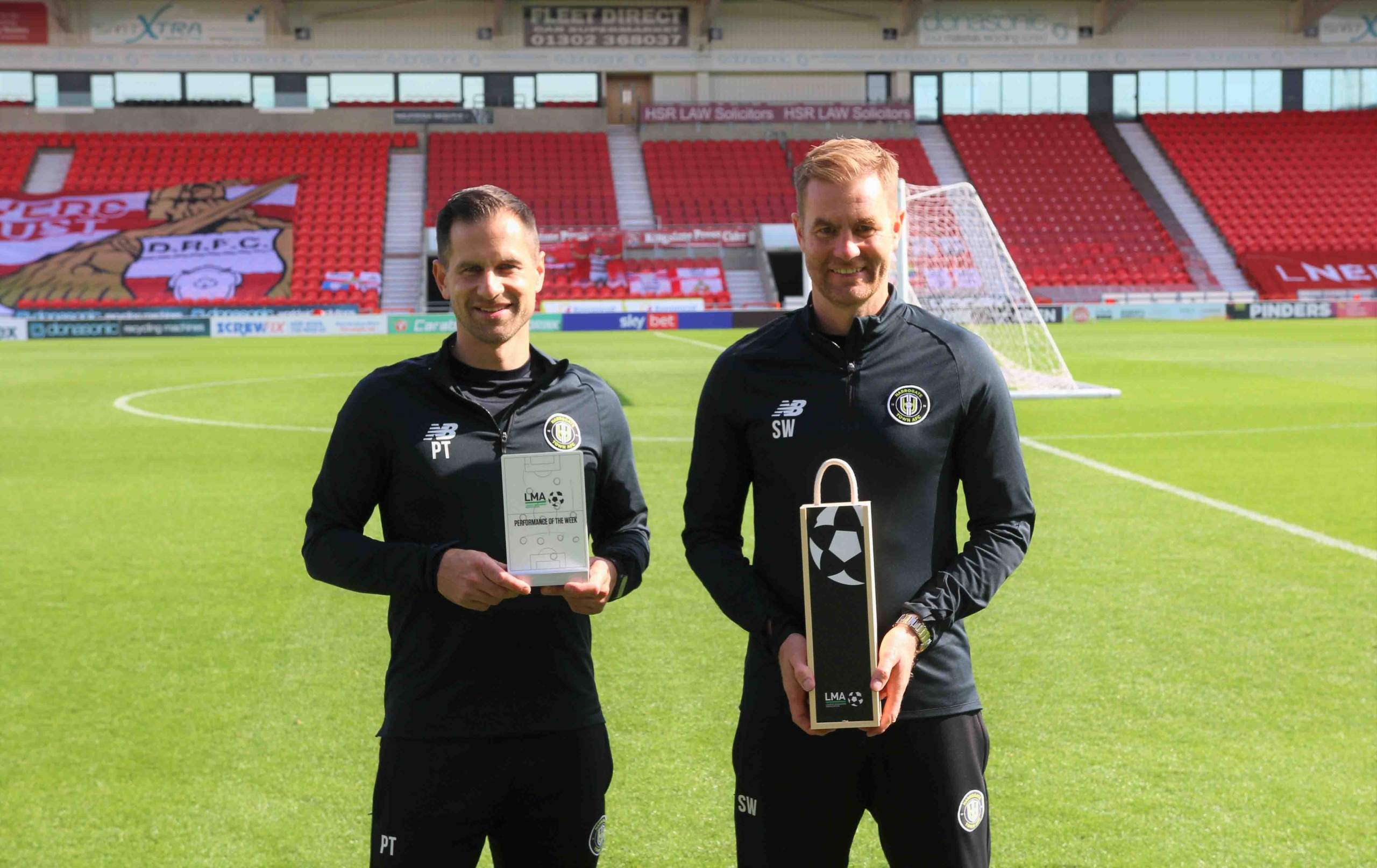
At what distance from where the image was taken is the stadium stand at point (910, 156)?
38.7 metres

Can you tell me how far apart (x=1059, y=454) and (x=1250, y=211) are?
107 feet

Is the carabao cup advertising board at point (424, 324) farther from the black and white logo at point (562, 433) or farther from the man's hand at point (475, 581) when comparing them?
the man's hand at point (475, 581)

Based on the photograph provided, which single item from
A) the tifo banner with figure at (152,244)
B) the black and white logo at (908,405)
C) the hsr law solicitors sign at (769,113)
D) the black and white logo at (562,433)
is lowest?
the black and white logo at (562,433)

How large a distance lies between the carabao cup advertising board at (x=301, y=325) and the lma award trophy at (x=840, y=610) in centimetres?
2907

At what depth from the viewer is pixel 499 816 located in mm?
2443

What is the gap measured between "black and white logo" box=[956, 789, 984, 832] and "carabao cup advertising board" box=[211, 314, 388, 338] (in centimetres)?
2888

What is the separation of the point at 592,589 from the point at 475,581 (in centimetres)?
21

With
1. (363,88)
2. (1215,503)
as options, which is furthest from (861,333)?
(363,88)

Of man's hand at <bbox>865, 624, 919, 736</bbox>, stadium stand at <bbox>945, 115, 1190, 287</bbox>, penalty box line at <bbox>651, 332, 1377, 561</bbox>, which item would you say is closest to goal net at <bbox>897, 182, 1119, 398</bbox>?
penalty box line at <bbox>651, 332, 1377, 561</bbox>

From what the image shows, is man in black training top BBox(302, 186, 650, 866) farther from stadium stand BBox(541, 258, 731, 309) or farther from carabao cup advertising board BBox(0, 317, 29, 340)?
stadium stand BBox(541, 258, 731, 309)

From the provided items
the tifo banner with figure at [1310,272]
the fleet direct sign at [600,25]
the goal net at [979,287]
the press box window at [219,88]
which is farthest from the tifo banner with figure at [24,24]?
the tifo banner with figure at [1310,272]

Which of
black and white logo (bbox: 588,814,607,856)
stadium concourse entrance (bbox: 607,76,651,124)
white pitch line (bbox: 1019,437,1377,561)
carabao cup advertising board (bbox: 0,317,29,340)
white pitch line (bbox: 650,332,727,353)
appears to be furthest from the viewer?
stadium concourse entrance (bbox: 607,76,651,124)

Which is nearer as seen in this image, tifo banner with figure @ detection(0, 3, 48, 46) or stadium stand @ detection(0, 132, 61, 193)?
stadium stand @ detection(0, 132, 61, 193)

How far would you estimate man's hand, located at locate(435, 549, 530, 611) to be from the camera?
2.23 metres
